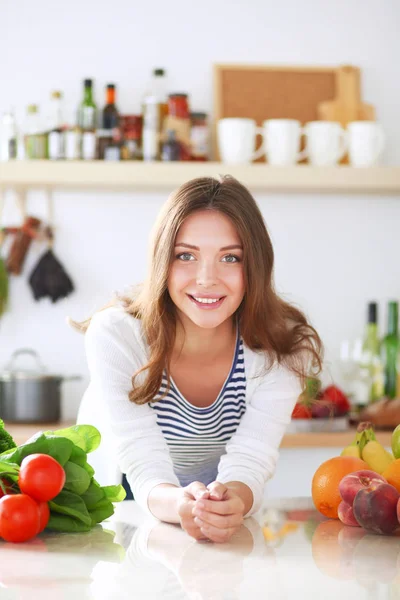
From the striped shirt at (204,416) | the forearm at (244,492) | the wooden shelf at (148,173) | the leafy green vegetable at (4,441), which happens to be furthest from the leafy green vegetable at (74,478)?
the wooden shelf at (148,173)

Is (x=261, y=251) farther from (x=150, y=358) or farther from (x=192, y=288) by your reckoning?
(x=150, y=358)

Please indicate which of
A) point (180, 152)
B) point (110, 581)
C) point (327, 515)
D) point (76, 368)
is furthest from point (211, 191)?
point (76, 368)

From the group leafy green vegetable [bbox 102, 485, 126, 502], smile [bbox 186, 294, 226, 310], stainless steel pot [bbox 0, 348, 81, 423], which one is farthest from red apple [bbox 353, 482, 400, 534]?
stainless steel pot [bbox 0, 348, 81, 423]

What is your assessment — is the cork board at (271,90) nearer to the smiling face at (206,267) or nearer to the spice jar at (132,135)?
the spice jar at (132,135)

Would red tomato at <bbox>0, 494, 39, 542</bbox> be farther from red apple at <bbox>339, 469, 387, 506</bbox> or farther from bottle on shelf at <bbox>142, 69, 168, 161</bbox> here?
bottle on shelf at <bbox>142, 69, 168, 161</bbox>

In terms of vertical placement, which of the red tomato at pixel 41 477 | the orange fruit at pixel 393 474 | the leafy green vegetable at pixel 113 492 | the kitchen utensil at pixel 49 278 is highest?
the kitchen utensil at pixel 49 278

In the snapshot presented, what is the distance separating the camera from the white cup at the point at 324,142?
9.00ft

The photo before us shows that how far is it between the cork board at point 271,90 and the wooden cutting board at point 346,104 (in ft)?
0.10

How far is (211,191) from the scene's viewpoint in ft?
4.67

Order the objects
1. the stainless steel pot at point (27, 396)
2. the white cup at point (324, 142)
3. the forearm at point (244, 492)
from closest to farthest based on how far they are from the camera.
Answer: the forearm at point (244, 492), the stainless steel pot at point (27, 396), the white cup at point (324, 142)

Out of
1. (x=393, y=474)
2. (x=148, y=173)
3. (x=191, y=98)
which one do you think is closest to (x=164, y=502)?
(x=393, y=474)

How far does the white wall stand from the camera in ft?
9.52

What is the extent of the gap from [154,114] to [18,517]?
1.97 meters

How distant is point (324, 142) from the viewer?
2.75 m
